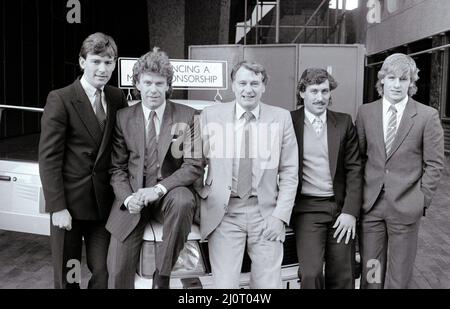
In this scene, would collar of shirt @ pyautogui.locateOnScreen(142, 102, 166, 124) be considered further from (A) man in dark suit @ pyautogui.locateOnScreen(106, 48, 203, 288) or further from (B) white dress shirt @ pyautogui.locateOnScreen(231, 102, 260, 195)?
(B) white dress shirt @ pyautogui.locateOnScreen(231, 102, 260, 195)

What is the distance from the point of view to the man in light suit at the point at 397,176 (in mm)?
3387

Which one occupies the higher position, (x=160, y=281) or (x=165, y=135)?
(x=165, y=135)

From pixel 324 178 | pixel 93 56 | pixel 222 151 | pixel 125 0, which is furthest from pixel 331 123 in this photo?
pixel 125 0

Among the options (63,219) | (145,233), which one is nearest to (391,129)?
(145,233)

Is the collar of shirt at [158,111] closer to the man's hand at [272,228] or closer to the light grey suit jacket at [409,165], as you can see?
the man's hand at [272,228]

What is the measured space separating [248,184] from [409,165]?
3.58 ft

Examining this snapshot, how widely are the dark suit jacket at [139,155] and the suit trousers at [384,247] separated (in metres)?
1.21

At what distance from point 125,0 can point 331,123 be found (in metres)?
20.6

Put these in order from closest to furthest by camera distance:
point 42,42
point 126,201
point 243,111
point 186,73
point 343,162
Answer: point 126,201 < point 243,111 < point 343,162 < point 186,73 < point 42,42

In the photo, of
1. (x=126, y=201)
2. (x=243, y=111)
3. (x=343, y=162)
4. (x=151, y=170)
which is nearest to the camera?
(x=126, y=201)

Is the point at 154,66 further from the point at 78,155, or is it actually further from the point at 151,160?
the point at 78,155

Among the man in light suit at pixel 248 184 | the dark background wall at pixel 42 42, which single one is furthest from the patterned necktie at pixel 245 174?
the dark background wall at pixel 42 42

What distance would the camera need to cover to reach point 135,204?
120 inches

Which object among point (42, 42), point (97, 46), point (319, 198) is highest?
point (42, 42)
